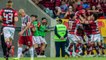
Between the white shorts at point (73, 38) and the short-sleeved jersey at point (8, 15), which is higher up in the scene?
the short-sleeved jersey at point (8, 15)

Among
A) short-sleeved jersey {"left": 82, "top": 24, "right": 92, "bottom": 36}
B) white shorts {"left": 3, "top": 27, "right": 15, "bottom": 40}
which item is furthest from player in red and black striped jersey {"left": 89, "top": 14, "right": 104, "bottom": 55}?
white shorts {"left": 3, "top": 27, "right": 15, "bottom": 40}

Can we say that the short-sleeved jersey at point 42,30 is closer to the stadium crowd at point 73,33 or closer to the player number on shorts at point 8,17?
the stadium crowd at point 73,33

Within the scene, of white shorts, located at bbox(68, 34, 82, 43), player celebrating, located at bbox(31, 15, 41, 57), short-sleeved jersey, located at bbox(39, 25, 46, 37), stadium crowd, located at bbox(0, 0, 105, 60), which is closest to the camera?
stadium crowd, located at bbox(0, 0, 105, 60)

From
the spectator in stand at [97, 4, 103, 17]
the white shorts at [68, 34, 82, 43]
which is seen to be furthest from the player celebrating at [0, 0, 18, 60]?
the spectator in stand at [97, 4, 103, 17]

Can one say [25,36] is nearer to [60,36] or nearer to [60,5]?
[60,36]

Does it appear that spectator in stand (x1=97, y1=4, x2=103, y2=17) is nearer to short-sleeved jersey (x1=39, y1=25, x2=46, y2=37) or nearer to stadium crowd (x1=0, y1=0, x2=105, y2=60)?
stadium crowd (x1=0, y1=0, x2=105, y2=60)

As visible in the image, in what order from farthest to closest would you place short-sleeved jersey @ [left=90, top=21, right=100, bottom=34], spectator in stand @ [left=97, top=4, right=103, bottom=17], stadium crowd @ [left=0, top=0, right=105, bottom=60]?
spectator in stand @ [left=97, top=4, right=103, bottom=17], short-sleeved jersey @ [left=90, top=21, right=100, bottom=34], stadium crowd @ [left=0, top=0, right=105, bottom=60]

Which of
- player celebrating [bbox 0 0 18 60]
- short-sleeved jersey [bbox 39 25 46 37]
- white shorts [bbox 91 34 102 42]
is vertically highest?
player celebrating [bbox 0 0 18 60]

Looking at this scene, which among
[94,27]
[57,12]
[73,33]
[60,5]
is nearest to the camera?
[73,33]

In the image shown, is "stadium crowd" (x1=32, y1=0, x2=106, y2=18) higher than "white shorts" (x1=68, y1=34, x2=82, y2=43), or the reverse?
"stadium crowd" (x1=32, y1=0, x2=106, y2=18)

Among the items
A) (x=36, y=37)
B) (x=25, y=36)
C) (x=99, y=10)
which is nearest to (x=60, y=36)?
(x=36, y=37)

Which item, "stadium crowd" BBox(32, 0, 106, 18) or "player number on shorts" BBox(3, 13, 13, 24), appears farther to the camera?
"stadium crowd" BBox(32, 0, 106, 18)

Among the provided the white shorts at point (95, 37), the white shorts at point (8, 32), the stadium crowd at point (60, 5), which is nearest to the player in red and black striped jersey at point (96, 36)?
the white shorts at point (95, 37)

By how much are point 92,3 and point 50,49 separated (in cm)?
489
